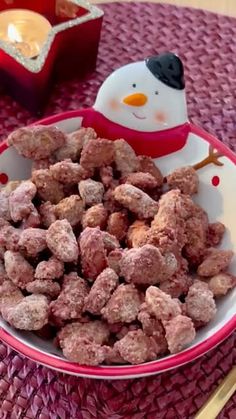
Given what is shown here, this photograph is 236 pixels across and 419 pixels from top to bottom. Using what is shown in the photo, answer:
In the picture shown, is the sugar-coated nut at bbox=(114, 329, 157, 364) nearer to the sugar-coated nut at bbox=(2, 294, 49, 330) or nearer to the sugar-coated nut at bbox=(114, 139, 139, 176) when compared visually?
the sugar-coated nut at bbox=(2, 294, 49, 330)

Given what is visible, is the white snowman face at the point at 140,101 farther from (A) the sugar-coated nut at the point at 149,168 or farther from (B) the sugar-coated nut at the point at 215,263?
(B) the sugar-coated nut at the point at 215,263

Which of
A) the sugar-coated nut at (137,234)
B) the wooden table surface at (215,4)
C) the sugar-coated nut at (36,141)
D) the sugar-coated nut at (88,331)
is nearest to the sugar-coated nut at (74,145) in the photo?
the sugar-coated nut at (36,141)

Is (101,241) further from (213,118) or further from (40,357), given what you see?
(213,118)

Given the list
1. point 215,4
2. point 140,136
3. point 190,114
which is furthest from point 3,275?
point 215,4

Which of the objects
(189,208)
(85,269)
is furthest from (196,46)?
(85,269)

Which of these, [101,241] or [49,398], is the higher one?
[101,241]

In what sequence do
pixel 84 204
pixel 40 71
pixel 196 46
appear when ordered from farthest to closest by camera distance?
pixel 196 46
pixel 40 71
pixel 84 204

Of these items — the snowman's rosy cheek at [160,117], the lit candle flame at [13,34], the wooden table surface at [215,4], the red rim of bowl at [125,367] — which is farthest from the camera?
the wooden table surface at [215,4]
